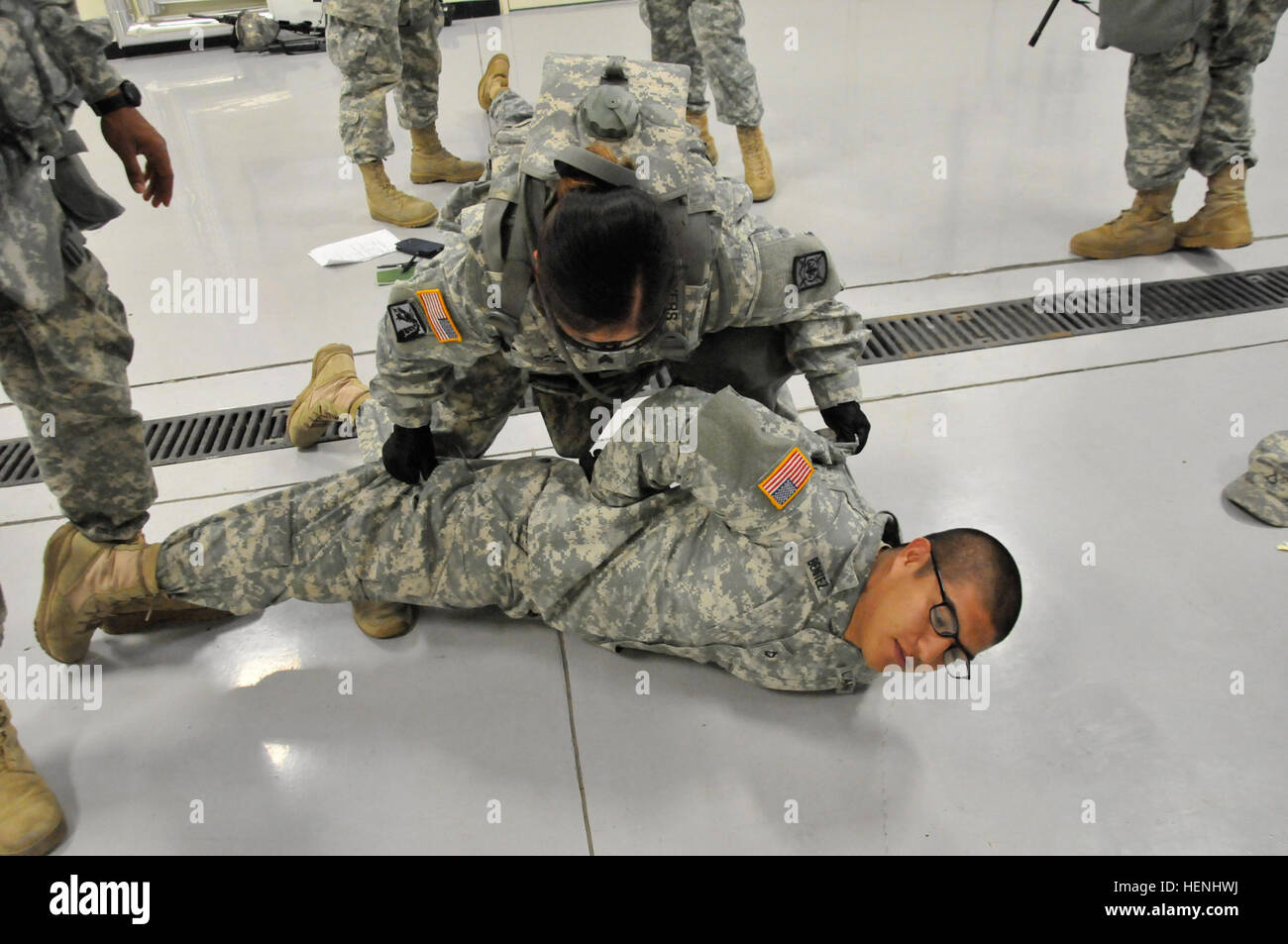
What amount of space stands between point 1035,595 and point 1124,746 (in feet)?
1.13

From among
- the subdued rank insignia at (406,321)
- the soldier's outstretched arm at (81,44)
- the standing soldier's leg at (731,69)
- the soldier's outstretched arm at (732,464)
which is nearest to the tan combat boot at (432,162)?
the standing soldier's leg at (731,69)

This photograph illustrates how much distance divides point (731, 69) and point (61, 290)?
2.31 meters

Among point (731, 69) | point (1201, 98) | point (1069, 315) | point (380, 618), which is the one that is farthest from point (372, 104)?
point (1201, 98)

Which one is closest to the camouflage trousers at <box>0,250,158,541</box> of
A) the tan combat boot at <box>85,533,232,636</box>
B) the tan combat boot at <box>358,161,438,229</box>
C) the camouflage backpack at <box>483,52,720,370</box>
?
the tan combat boot at <box>85,533,232,636</box>

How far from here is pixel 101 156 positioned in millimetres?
4180

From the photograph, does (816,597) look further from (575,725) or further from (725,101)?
(725,101)

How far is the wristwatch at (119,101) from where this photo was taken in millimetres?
1659

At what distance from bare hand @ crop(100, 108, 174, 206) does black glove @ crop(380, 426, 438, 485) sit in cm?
63

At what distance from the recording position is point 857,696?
170 cm

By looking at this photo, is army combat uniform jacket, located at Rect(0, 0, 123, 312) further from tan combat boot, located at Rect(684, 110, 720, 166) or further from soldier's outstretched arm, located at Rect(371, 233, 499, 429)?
tan combat boot, located at Rect(684, 110, 720, 166)

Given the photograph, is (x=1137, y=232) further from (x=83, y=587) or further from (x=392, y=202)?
(x=83, y=587)

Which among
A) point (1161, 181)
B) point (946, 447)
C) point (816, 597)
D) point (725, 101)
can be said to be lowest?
point (946, 447)

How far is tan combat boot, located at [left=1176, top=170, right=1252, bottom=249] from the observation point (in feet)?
9.50

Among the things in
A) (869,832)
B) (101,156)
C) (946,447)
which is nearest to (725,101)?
(946,447)
